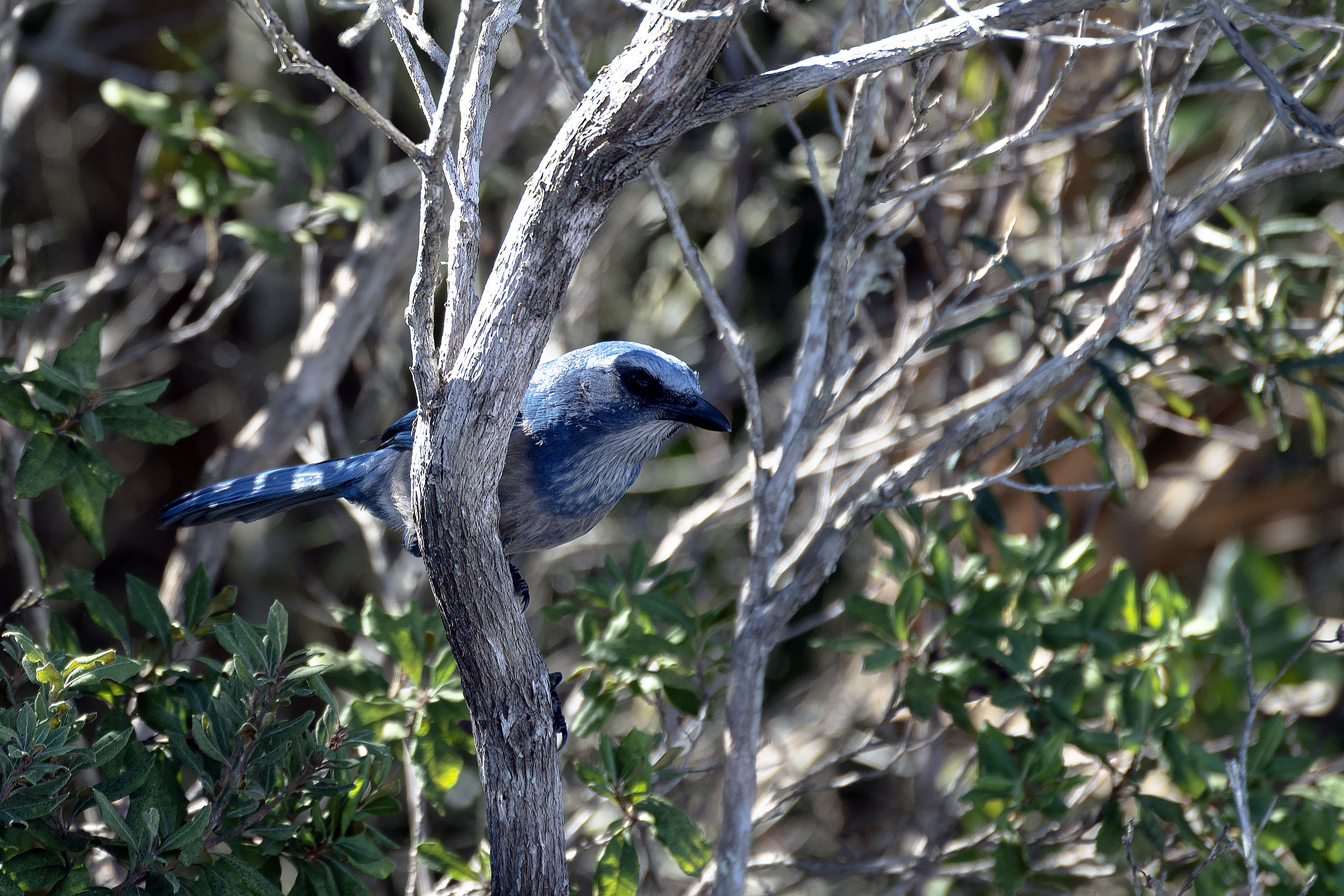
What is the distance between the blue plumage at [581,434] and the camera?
3018mm

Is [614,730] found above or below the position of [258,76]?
below

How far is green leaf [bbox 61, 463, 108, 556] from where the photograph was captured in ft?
8.75

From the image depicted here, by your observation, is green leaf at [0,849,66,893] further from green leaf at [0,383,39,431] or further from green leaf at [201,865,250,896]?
green leaf at [0,383,39,431]

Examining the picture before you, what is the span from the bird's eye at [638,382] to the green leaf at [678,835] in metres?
1.06

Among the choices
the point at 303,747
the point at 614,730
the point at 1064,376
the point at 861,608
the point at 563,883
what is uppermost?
the point at 303,747

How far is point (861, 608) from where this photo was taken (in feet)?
10.3

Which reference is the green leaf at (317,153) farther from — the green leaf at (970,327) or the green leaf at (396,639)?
the green leaf at (970,327)

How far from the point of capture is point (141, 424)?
271cm

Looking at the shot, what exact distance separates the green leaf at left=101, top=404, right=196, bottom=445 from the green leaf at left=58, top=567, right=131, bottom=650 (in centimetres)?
38

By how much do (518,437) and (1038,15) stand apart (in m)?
1.68

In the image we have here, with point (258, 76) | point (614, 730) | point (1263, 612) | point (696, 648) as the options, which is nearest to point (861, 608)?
point (696, 648)

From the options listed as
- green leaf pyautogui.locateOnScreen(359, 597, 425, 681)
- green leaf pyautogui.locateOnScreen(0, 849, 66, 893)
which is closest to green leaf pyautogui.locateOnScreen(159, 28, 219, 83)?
green leaf pyautogui.locateOnScreen(359, 597, 425, 681)

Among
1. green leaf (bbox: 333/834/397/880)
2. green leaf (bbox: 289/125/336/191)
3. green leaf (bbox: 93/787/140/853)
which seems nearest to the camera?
green leaf (bbox: 93/787/140/853)

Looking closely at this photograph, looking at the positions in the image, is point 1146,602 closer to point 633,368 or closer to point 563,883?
point 633,368
